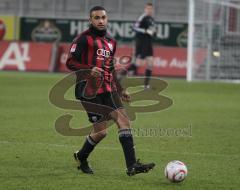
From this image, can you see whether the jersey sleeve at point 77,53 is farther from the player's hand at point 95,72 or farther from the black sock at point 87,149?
the black sock at point 87,149

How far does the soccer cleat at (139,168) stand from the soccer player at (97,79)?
455mm

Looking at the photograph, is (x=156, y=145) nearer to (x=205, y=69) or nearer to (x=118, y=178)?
(x=118, y=178)

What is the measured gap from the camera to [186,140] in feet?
40.7

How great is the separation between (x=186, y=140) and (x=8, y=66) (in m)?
18.2

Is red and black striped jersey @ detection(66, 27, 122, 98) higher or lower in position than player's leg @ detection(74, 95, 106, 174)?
higher

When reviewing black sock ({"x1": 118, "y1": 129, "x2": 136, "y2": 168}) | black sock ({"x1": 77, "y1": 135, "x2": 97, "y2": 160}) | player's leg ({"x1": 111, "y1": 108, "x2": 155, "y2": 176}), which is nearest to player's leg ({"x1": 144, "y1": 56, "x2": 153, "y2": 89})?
black sock ({"x1": 77, "y1": 135, "x2": 97, "y2": 160})

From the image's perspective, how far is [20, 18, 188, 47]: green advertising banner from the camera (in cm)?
3156

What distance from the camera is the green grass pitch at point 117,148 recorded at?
8477 mm

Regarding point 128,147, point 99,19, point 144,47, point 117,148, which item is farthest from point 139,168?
point 144,47

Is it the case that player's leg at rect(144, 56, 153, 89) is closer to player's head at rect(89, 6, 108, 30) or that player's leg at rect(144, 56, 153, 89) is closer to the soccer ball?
player's head at rect(89, 6, 108, 30)

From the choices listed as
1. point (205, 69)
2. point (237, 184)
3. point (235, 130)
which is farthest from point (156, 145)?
point (205, 69)

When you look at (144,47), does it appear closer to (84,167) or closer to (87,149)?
(87,149)

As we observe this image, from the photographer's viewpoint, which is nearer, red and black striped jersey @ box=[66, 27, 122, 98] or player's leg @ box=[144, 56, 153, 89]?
red and black striped jersey @ box=[66, 27, 122, 98]

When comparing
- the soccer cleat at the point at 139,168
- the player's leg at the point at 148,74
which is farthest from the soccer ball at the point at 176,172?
the player's leg at the point at 148,74
